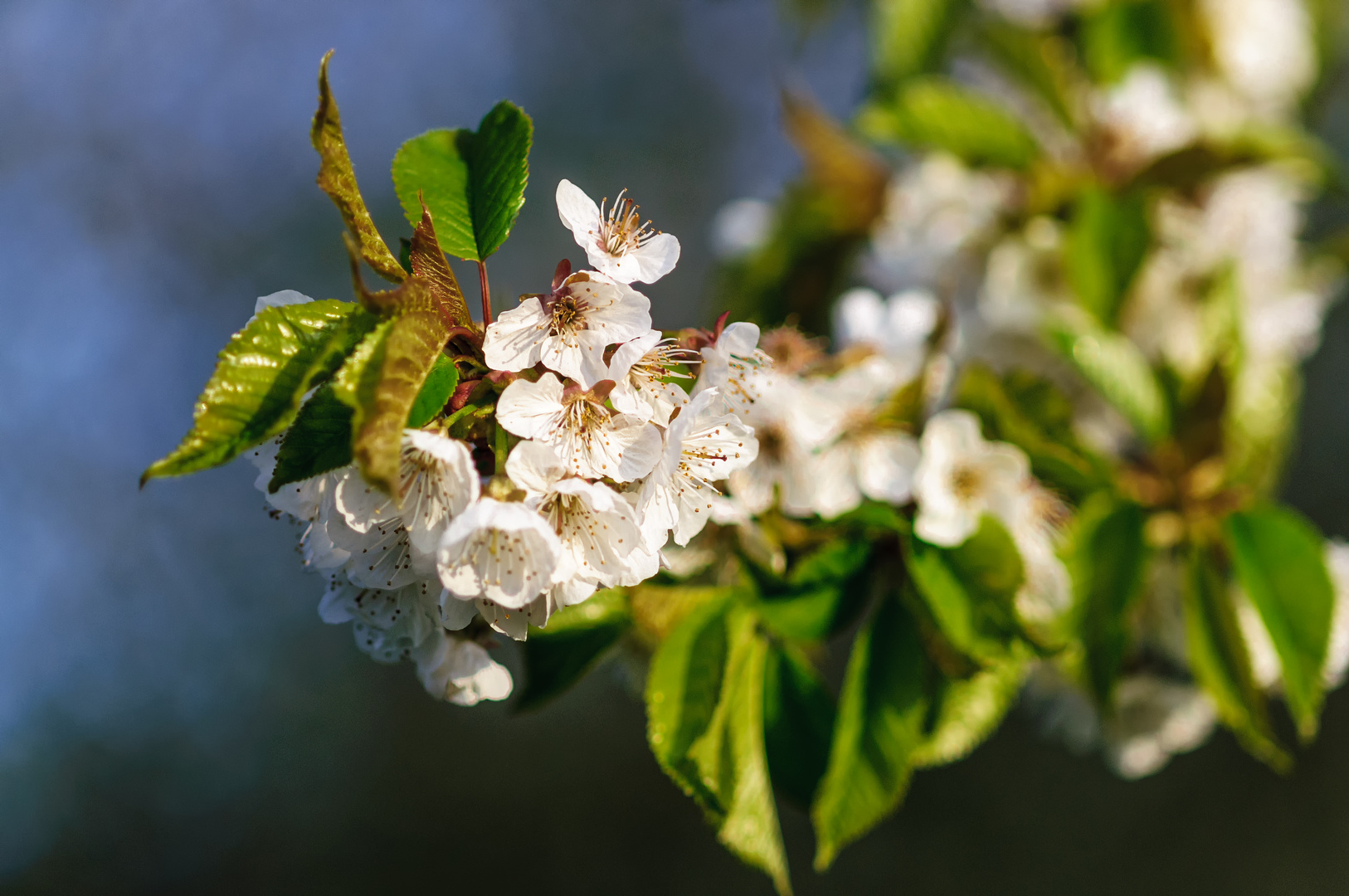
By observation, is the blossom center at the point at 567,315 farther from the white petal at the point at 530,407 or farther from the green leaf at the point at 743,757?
the green leaf at the point at 743,757

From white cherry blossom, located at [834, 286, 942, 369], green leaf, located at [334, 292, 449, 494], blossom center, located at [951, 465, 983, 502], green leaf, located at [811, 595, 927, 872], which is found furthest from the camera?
white cherry blossom, located at [834, 286, 942, 369]

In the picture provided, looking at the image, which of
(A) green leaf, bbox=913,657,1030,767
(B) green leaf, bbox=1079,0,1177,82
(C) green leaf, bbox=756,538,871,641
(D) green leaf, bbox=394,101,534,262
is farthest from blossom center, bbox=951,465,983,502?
(B) green leaf, bbox=1079,0,1177,82

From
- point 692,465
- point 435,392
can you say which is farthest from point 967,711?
point 435,392

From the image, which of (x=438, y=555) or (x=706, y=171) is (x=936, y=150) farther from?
(x=706, y=171)

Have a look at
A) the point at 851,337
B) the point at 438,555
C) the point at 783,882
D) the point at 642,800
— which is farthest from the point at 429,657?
→ the point at 642,800

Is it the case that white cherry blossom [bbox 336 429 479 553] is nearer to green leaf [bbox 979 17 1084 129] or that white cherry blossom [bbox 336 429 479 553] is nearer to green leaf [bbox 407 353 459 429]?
green leaf [bbox 407 353 459 429]

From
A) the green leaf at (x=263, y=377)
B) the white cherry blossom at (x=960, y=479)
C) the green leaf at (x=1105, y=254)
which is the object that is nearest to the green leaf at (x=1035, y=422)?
the white cherry blossom at (x=960, y=479)
